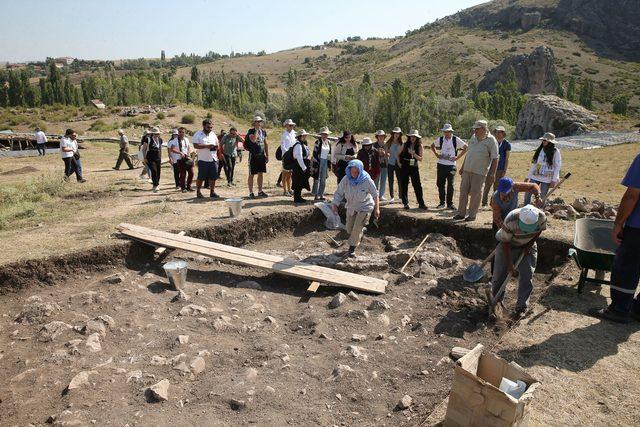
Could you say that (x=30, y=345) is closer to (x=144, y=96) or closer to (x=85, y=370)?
(x=85, y=370)

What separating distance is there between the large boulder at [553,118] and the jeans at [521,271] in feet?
97.4

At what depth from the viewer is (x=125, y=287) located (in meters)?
6.46

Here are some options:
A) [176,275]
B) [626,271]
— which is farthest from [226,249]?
[626,271]

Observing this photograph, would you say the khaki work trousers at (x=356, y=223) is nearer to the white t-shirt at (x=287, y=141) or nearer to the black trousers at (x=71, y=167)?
the white t-shirt at (x=287, y=141)

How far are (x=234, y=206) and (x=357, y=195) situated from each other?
2.67 m

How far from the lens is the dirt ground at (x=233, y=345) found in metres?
4.24

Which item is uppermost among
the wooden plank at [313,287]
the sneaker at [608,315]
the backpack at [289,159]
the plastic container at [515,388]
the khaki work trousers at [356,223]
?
the backpack at [289,159]

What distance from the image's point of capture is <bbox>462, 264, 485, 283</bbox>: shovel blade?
6922 millimetres

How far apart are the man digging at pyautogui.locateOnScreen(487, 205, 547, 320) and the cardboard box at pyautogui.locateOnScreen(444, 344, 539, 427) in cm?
185

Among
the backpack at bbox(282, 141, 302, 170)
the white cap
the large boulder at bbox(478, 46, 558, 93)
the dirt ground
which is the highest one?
the large boulder at bbox(478, 46, 558, 93)

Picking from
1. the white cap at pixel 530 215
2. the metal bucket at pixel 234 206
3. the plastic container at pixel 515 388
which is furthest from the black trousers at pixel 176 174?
the plastic container at pixel 515 388

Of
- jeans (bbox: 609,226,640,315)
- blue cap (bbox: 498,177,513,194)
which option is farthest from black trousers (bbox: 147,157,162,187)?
jeans (bbox: 609,226,640,315)

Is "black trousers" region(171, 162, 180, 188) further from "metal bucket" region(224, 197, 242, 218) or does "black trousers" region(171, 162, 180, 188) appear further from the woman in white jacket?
the woman in white jacket

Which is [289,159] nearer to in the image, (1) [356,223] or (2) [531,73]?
(1) [356,223]
